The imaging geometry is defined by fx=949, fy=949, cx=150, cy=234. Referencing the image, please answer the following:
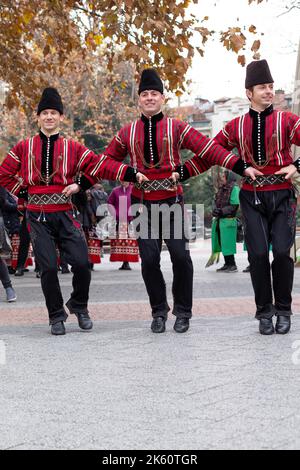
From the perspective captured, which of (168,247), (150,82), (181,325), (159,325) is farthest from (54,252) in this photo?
(150,82)

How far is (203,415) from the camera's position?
4.68m

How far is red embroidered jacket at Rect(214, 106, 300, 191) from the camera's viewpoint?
739cm

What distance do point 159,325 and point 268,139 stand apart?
5.74 ft

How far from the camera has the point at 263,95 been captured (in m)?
7.50

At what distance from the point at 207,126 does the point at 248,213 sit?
89749mm

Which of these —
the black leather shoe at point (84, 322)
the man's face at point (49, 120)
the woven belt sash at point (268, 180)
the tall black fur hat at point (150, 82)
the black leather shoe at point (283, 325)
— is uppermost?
the tall black fur hat at point (150, 82)

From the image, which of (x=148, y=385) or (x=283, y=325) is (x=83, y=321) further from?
(x=148, y=385)

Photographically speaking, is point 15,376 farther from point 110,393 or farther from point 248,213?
point 248,213

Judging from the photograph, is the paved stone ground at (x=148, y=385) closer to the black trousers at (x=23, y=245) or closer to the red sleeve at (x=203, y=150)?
the red sleeve at (x=203, y=150)

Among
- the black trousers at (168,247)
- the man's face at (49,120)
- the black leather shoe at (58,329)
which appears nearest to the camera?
the black trousers at (168,247)

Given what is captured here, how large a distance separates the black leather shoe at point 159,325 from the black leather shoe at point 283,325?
3.08 ft

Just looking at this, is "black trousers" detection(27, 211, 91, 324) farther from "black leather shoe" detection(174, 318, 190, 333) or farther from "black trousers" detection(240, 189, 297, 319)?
"black trousers" detection(240, 189, 297, 319)

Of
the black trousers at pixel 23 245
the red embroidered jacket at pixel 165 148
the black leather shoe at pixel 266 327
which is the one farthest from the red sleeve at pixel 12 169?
the black trousers at pixel 23 245

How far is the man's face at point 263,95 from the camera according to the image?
7495 millimetres
